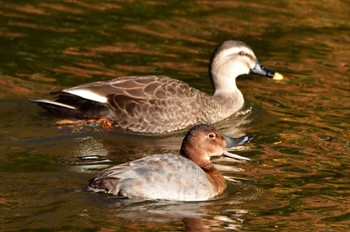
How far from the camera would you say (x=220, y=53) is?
15391mm

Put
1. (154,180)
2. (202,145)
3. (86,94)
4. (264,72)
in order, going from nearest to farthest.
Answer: (154,180)
(202,145)
(86,94)
(264,72)

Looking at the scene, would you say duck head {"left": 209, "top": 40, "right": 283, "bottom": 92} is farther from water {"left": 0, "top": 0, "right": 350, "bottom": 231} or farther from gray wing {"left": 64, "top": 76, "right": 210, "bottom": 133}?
gray wing {"left": 64, "top": 76, "right": 210, "bottom": 133}

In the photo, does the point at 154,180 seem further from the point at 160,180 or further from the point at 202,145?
the point at 202,145

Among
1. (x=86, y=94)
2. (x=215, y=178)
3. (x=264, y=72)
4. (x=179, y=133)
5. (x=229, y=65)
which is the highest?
(x=229, y=65)

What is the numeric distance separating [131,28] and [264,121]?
14.2 ft

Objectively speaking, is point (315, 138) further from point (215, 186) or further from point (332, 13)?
point (332, 13)

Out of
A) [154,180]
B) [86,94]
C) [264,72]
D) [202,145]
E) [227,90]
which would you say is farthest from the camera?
[264,72]

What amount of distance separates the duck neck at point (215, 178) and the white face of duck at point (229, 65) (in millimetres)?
3879

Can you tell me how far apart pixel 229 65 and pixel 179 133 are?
1814 mm

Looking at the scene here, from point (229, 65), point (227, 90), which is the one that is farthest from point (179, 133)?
point (229, 65)

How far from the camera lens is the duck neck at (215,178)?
11.2 meters

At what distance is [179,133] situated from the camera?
1409 centimetres

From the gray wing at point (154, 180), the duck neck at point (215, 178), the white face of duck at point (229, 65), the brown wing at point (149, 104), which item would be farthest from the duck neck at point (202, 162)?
the white face of duck at point (229, 65)

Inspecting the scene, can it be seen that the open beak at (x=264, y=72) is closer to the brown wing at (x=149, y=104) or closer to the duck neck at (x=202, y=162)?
the brown wing at (x=149, y=104)
